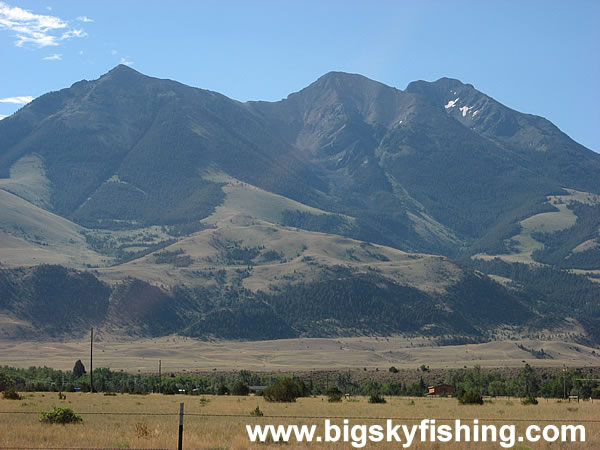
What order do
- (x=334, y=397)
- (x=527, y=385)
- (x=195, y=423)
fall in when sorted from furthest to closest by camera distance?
(x=527, y=385)
(x=334, y=397)
(x=195, y=423)


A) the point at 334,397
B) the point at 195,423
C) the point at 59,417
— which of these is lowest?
the point at 334,397

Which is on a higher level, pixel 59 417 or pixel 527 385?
pixel 59 417

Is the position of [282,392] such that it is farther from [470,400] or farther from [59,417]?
[59,417]

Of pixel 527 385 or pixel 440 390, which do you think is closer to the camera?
pixel 440 390

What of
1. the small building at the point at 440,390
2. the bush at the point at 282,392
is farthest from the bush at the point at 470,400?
the small building at the point at 440,390

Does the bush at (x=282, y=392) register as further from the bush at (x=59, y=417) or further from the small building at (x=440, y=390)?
the small building at (x=440, y=390)

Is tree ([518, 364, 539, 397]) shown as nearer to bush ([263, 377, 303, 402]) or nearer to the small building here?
the small building

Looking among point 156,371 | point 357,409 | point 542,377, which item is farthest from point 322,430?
point 156,371

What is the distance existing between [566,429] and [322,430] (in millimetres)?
11314

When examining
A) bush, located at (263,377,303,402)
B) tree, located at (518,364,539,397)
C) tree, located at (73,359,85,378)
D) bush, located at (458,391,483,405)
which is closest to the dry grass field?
bush, located at (263,377,303,402)

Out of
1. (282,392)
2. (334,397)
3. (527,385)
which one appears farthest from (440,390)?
(282,392)

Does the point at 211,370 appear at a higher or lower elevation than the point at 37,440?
lower

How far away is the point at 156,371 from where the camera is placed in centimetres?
19025

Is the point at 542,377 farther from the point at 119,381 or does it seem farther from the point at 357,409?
the point at 357,409
